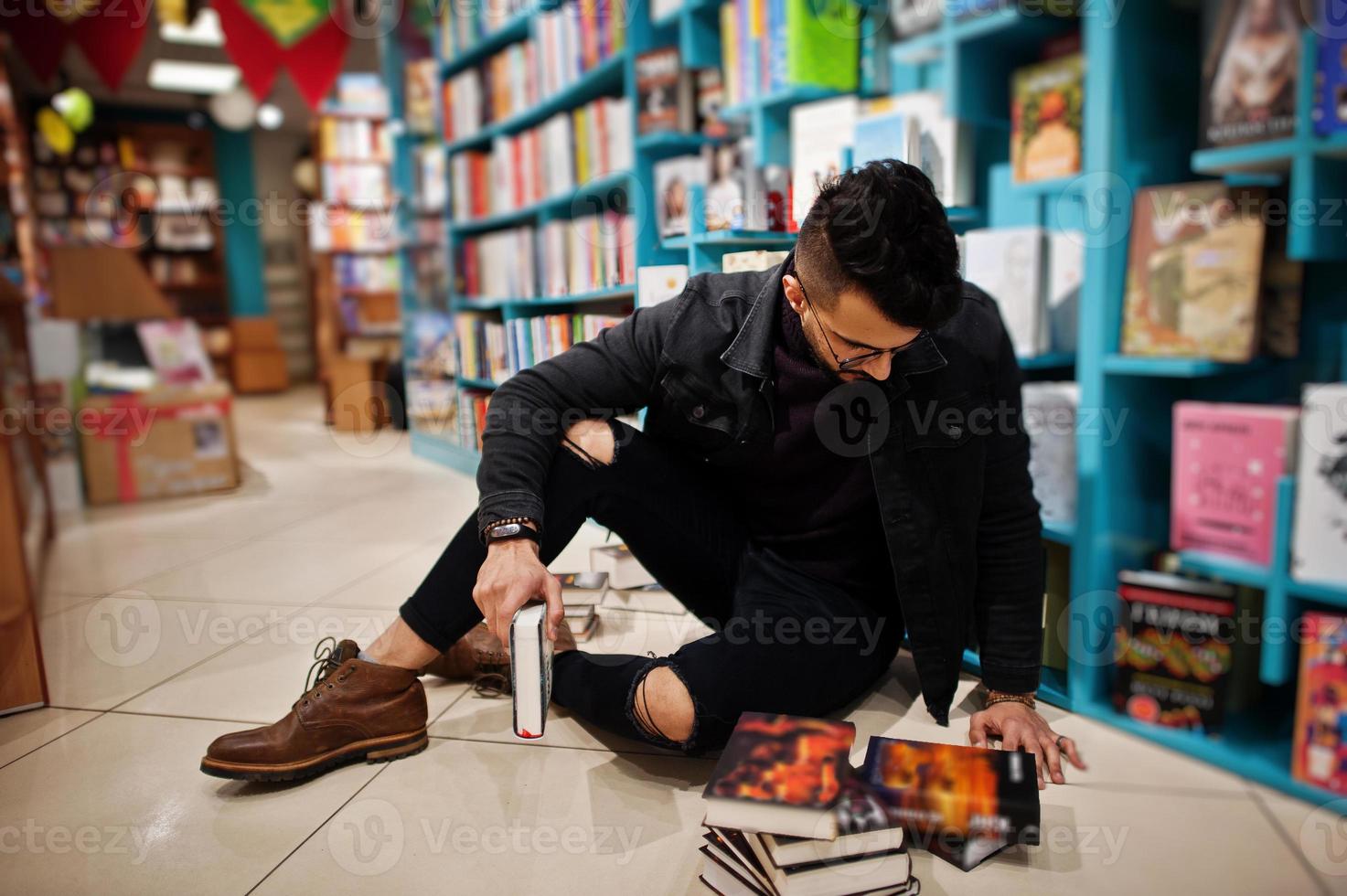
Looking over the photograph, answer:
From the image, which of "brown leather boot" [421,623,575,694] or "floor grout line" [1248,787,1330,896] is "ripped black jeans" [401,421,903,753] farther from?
"floor grout line" [1248,787,1330,896]

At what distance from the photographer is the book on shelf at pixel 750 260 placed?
144cm

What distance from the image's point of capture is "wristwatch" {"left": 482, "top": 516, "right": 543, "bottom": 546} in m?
1.14

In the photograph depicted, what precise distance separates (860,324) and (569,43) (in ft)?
7.62

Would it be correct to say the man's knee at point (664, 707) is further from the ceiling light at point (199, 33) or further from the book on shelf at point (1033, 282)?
the ceiling light at point (199, 33)

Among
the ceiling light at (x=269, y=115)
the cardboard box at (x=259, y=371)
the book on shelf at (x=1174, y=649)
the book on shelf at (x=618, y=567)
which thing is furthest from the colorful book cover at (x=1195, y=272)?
the ceiling light at (x=269, y=115)

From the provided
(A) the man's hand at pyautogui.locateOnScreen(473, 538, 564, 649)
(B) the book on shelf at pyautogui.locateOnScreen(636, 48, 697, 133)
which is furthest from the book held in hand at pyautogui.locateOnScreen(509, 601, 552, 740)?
(B) the book on shelf at pyautogui.locateOnScreen(636, 48, 697, 133)

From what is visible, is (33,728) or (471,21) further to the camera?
(471,21)

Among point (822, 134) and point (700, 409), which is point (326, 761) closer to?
point (700, 409)

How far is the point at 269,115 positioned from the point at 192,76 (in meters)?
0.86

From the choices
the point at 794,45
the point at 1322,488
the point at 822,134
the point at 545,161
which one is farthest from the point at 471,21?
the point at 1322,488

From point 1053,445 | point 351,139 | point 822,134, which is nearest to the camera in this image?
point 1053,445

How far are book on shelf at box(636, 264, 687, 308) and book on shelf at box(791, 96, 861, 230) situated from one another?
0.35 metres

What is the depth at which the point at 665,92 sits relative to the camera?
2.54 meters

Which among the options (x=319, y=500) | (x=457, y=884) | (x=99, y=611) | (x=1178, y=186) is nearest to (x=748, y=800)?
(x=457, y=884)
